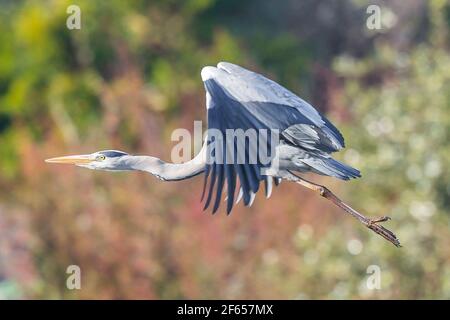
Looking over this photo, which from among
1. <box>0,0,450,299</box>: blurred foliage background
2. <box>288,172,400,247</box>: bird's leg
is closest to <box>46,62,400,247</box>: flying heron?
<box>288,172,400,247</box>: bird's leg

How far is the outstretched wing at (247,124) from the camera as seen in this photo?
21.2 feet

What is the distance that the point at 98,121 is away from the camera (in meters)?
20.6

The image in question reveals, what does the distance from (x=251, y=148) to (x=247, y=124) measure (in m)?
0.15

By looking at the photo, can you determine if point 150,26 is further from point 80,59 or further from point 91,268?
point 91,268

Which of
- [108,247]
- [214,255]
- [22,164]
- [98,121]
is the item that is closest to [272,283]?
[214,255]

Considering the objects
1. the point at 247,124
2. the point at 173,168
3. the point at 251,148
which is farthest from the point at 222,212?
the point at 173,168

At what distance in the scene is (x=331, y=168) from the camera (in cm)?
648

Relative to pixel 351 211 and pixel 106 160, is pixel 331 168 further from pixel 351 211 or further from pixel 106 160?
pixel 106 160

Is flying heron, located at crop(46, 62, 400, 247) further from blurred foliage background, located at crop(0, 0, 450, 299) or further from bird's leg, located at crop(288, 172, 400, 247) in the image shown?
blurred foliage background, located at crop(0, 0, 450, 299)

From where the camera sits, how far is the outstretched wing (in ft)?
21.2

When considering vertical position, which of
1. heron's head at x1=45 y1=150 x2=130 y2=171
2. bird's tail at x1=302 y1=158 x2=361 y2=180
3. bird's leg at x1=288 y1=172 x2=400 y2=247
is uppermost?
heron's head at x1=45 y1=150 x2=130 y2=171
